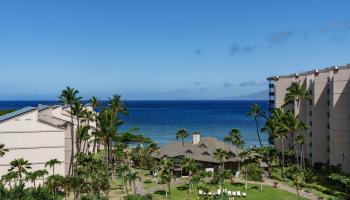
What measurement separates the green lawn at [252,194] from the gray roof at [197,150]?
1497 centimetres

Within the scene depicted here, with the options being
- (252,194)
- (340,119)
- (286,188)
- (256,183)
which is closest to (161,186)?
(252,194)

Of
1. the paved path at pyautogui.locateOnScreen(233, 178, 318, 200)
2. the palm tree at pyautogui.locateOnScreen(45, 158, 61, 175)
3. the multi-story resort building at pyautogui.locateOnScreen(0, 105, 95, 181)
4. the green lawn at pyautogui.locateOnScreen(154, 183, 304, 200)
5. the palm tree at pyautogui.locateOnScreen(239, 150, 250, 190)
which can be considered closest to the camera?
the green lawn at pyautogui.locateOnScreen(154, 183, 304, 200)

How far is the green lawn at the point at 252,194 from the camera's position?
64.3 meters

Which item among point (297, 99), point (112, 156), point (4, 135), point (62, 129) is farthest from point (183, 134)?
point (4, 135)

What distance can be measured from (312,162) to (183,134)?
30.2 meters

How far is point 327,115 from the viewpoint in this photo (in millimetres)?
86938

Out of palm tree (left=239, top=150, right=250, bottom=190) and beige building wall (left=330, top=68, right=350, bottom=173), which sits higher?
beige building wall (left=330, top=68, right=350, bottom=173)

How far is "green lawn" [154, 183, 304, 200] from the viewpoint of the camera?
64344 mm

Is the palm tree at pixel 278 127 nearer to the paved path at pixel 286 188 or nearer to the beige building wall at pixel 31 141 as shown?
the paved path at pixel 286 188

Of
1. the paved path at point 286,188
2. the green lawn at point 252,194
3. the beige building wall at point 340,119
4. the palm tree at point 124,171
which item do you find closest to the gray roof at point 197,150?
the paved path at point 286,188

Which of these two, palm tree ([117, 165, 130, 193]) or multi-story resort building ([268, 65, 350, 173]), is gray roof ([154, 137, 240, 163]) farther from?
multi-story resort building ([268, 65, 350, 173])

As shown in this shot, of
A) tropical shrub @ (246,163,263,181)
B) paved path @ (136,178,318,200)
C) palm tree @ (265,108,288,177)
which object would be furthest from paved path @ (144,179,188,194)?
palm tree @ (265,108,288,177)

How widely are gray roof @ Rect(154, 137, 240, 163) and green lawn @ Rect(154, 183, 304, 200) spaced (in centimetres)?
1497

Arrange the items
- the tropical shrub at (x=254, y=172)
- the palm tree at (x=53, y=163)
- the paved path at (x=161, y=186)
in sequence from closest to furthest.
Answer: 1. the palm tree at (x=53, y=163)
2. the paved path at (x=161, y=186)
3. the tropical shrub at (x=254, y=172)
